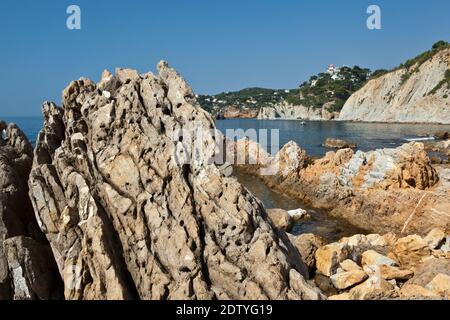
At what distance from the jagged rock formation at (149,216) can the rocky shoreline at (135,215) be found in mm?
28

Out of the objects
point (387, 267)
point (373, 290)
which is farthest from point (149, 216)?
point (387, 267)

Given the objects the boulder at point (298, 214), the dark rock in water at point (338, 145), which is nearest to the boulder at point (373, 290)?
the boulder at point (298, 214)

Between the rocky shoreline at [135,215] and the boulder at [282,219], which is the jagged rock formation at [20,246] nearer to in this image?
the rocky shoreline at [135,215]

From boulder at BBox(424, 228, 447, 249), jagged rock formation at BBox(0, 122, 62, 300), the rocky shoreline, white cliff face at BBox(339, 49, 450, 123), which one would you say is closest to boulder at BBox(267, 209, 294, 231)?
boulder at BBox(424, 228, 447, 249)

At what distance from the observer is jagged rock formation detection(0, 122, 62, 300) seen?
31.3 feet

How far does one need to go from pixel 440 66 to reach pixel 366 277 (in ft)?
395

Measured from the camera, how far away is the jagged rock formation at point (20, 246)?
9.53 meters

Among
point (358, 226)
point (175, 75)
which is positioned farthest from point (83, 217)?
point (358, 226)

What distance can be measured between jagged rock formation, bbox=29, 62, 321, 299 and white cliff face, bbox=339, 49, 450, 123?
11381cm

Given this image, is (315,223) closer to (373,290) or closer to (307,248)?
(307,248)

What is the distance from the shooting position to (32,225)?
11641 millimetres

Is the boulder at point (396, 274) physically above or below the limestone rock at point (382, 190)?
below

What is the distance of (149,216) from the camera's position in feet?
32.5

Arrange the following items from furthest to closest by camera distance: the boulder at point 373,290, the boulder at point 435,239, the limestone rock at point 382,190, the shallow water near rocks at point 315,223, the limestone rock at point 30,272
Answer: the shallow water near rocks at point 315,223 < the limestone rock at point 382,190 < the boulder at point 435,239 < the boulder at point 373,290 < the limestone rock at point 30,272
